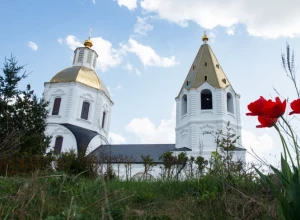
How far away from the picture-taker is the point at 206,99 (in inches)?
1139

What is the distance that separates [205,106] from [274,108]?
26.6 metres

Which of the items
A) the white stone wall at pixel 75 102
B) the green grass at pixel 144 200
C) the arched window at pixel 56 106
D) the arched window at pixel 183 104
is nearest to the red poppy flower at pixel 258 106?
the green grass at pixel 144 200

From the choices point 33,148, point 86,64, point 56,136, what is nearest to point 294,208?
point 33,148

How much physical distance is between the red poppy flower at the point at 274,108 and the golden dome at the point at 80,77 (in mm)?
30079

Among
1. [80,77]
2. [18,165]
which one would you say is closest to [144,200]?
[18,165]

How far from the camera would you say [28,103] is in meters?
15.1

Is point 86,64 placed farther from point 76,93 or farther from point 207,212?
point 207,212

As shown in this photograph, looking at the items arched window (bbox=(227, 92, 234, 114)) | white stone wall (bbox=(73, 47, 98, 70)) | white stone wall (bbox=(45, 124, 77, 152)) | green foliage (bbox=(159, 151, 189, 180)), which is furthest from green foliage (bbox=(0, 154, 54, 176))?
white stone wall (bbox=(73, 47, 98, 70))

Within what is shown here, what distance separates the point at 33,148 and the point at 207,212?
12.0m


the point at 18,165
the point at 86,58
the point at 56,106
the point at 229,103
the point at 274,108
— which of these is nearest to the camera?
the point at 274,108

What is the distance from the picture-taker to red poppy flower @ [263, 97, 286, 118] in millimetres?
2127

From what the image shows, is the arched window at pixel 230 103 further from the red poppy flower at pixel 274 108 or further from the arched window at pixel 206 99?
the red poppy flower at pixel 274 108

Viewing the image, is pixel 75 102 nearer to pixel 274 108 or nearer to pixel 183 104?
pixel 183 104

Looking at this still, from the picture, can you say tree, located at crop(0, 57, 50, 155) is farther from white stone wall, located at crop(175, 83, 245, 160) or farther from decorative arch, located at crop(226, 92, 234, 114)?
decorative arch, located at crop(226, 92, 234, 114)
